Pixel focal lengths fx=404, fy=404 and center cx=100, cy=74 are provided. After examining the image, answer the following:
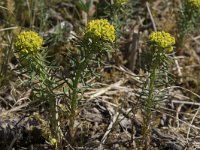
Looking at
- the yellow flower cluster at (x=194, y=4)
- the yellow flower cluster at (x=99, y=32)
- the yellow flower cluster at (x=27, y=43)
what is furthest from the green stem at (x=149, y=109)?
the yellow flower cluster at (x=194, y=4)

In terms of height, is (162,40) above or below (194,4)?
below

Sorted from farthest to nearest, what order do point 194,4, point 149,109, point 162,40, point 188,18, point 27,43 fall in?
1. point 188,18
2. point 194,4
3. point 149,109
4. point 162,40
5. point 27,43

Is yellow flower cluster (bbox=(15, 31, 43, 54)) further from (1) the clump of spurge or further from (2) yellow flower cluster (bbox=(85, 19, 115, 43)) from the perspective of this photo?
(1) the clump of spurge

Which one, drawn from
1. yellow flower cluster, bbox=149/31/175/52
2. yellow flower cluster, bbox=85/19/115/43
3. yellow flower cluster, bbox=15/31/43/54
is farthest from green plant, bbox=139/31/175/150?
yellow flower cluster, bbox=15/31/43/54

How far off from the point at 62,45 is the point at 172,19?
1.22 metres

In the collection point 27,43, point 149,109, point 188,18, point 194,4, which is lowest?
A: point 149,109

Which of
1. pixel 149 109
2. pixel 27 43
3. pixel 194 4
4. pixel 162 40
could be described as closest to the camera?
pixel 27 43

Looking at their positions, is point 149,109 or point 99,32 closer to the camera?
point 99,32

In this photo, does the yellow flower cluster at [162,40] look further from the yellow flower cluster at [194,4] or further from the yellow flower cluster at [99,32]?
the yellow flower cluster at [194,4]

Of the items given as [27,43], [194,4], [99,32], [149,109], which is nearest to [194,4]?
[194,4]

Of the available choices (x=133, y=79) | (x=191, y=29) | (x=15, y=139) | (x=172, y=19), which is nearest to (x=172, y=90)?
(x=133, y=79)

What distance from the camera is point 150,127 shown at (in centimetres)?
309

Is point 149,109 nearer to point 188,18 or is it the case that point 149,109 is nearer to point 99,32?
point 99,32

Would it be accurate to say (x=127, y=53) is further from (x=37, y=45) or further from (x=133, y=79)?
(x=37, y=45)
